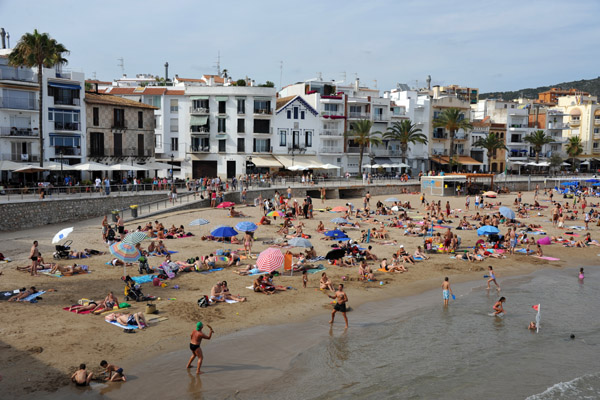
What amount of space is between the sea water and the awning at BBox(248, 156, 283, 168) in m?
38.8

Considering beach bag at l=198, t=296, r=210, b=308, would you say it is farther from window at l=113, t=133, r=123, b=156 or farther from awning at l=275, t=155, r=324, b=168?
awning at l=275, t=155, r=324, b=168

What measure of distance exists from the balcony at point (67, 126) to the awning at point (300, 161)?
70.7 feet

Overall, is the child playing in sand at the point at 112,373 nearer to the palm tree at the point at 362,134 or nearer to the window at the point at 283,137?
the window at the point at 283,137

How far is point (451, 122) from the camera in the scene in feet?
232

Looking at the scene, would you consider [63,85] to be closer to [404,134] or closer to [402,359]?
[404,134]

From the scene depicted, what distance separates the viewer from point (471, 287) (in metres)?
20.9

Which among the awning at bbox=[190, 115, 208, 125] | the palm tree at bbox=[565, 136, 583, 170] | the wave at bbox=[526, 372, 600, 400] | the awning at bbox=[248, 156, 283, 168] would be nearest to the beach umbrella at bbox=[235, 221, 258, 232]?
the wave at bbox=[526, 372, 600, 400]

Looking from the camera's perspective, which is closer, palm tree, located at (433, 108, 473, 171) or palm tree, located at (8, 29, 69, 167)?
palm tree, located at (8, 29, 69, 167)

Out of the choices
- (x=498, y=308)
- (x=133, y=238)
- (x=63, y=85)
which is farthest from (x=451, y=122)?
(x=133, y=238)

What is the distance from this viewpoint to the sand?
12.2 m

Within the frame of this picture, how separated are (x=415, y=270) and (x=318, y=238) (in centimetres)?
704

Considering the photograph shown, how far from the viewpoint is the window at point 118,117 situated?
47.4m

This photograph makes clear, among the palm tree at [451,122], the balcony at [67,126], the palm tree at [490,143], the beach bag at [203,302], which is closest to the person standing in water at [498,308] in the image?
the beach bag at [203,302]

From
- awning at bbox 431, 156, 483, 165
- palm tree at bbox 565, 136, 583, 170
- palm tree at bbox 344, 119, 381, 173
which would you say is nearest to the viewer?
palm tree at bbox 344, 119, 381, 173
